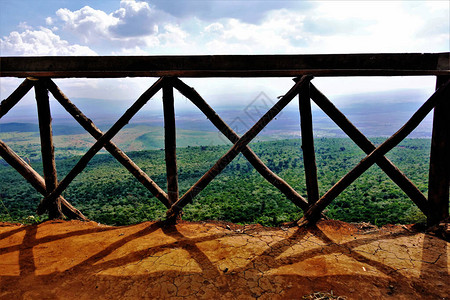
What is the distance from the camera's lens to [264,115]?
10.8ft

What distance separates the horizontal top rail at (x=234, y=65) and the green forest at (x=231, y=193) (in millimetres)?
2388

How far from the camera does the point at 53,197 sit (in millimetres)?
3863

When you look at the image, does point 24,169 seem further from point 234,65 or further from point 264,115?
point 264,115

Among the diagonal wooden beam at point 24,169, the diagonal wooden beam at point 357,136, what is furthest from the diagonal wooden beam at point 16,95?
the diagonal wooden beam at point 357,136

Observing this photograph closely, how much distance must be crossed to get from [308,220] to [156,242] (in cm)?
222

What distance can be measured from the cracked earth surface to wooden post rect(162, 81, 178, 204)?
22.0 inches

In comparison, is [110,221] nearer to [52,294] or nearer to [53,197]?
[53,197]

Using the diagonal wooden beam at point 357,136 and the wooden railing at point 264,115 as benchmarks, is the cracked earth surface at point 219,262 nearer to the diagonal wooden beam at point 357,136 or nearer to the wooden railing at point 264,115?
the wooden railing at point 264,115

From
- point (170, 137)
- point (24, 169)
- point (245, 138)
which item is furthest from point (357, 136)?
point (24, 169)

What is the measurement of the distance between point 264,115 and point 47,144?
3403mm

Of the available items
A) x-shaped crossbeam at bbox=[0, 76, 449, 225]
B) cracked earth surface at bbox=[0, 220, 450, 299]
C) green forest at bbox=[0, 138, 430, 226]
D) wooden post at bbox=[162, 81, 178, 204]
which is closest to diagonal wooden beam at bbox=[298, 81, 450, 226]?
x-shaped crossbeam at bbox=[0, 76, 449, 225]

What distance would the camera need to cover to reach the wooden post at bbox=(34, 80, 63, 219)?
12.0ft

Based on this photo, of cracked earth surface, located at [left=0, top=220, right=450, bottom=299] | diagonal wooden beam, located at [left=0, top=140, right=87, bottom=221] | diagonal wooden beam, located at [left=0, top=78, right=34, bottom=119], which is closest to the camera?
cracked earth surface, located at [left=0, top=220, right=450, bottom=299]

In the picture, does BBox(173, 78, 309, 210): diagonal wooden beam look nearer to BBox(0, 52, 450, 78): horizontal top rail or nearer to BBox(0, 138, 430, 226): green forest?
BBox(0, 52, 450, 78): horizontal top rail
